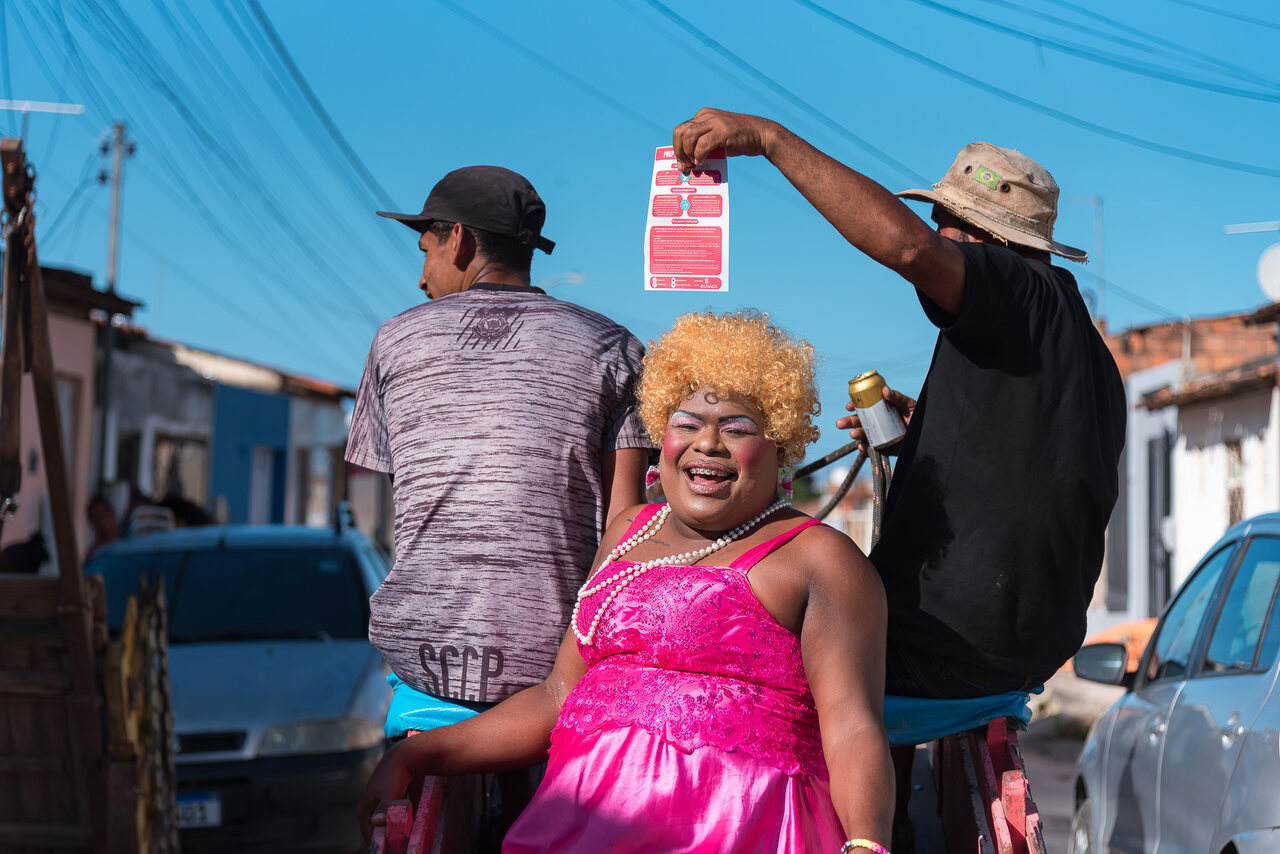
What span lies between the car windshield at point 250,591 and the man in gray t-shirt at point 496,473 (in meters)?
4.36

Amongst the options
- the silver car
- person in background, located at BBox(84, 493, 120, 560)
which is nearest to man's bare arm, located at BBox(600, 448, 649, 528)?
the silver car

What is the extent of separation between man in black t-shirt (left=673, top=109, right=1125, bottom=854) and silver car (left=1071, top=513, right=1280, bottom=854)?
0.70 metres

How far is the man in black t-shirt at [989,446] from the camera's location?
102 inches

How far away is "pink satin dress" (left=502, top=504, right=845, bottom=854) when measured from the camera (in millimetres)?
2434

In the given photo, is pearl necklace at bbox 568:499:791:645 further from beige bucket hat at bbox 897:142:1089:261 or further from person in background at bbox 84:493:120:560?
person in background at bbox 84:493:120:560

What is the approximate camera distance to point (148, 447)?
21.5m

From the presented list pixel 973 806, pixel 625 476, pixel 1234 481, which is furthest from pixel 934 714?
pixel 1234 481

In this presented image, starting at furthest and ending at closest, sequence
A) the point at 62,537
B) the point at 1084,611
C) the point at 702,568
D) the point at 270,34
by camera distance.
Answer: the point at 270,34, the point at 62,537, the point at 1084,611, the point at 702,568

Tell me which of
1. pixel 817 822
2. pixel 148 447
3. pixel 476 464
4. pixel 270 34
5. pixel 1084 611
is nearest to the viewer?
pixel 817 822

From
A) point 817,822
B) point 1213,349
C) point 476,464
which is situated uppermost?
point 1213,349

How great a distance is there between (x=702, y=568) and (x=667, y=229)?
0.76 metres

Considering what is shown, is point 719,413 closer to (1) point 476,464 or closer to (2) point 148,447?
(1) point 476,464

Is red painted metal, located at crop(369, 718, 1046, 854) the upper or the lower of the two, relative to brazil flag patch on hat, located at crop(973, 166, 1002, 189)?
lower

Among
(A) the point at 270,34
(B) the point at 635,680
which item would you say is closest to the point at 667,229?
(B) the point at 635,680
